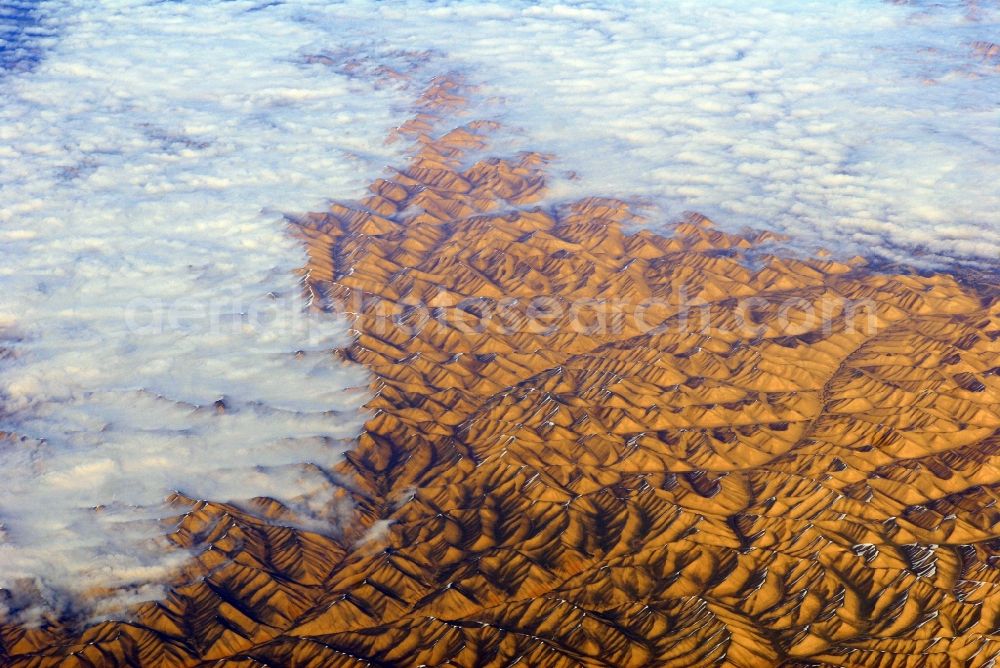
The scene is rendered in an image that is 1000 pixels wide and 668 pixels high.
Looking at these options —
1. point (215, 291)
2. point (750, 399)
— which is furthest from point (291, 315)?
point (750, 399)

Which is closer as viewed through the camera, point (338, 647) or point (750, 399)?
point (338, 647)

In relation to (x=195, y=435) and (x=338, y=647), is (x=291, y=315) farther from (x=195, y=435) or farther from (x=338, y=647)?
(x=338, y=647)

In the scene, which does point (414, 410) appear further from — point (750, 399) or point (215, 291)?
point (215, 291)

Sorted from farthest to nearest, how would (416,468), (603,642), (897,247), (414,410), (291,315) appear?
1. (897,247)
2. (291,315)
3. (414,410)
4. (416,468)
5. (603,642)

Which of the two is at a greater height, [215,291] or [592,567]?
[592,567]

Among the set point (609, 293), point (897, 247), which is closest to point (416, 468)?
point (609, 293)

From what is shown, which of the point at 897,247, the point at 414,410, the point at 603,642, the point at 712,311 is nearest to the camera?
the point at 603,642
